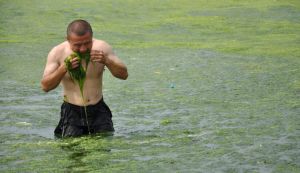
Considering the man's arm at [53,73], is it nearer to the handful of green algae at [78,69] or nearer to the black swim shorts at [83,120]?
the handful of green algae at [78,69]

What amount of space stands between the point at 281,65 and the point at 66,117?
421cm

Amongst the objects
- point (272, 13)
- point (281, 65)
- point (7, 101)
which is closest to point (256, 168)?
point (7, 101)

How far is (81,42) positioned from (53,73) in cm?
33

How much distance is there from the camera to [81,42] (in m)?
5.88

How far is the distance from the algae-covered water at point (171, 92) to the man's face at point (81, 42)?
0.73m

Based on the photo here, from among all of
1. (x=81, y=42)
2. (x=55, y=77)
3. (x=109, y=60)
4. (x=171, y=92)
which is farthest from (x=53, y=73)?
(x=171, y=92)

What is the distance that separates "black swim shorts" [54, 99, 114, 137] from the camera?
20.3ft

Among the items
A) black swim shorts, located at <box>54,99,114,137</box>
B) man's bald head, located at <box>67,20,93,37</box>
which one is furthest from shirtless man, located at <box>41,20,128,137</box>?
man's bald head, located at <box>67,20,93,37</box>

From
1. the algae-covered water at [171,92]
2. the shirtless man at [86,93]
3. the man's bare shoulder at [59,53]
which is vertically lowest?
the algae-covered water at [171,92]

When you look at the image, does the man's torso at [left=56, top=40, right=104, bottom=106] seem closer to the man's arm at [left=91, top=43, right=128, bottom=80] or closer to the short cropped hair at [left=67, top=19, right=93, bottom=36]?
the man's arm at [left=91, top=43, right=128, bottom=80]

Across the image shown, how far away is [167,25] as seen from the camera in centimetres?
1400

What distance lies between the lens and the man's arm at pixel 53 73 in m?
5.88

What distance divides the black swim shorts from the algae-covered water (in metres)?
0.15

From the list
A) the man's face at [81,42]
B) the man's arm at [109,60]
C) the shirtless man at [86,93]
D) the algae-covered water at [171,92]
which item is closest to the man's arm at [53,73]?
the shirtless man at [86,93]
